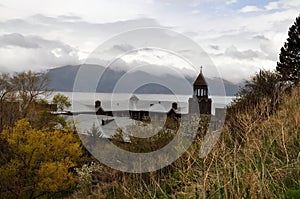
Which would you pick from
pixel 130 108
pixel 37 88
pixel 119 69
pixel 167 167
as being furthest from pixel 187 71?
pixel 37 88

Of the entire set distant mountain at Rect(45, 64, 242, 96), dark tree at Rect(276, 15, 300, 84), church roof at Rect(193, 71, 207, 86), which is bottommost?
distant mountain at Rect(45, 64, 242, 96)

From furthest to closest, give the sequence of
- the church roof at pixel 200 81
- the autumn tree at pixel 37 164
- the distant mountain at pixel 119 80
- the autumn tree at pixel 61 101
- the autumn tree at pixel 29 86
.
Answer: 1. the autumn tree at pixel 61 101
2. the autumn tree at pixel 29 86
3. the autumn tree at pixel 37 164
4. the church roof at pixel 200 81
5. the distant mountain at pixel 119 80

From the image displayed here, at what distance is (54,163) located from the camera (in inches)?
893

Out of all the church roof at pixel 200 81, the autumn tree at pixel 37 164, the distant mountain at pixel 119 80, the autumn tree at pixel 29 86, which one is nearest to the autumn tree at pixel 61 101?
the autumn tree at pixel 29 86

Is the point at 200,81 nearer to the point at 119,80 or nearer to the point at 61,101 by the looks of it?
the point at 119,80

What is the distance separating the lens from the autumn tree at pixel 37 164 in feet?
72.2

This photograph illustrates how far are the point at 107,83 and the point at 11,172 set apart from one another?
16231mm

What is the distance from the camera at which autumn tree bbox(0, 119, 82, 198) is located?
72.2 feet

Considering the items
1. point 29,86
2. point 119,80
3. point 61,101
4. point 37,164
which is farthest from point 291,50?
point 61,101

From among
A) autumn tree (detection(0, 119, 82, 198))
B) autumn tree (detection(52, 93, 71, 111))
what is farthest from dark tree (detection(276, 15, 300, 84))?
autumn tree (detection(52, 93, 71, 111))

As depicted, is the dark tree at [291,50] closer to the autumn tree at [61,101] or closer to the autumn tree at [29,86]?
the autumn tree at [29,86]

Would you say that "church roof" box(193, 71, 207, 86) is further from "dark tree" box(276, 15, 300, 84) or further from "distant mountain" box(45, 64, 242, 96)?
"distant mountain" box(45, 64, 242, 96)

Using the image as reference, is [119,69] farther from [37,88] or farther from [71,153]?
[37,88]

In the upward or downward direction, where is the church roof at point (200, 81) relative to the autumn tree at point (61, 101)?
upward
